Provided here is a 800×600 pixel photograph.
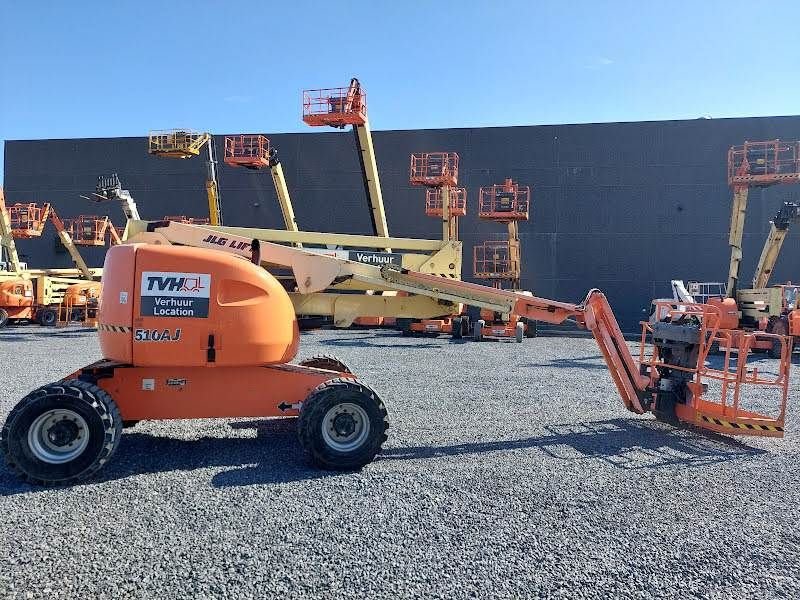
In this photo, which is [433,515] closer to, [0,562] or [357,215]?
[0,562]

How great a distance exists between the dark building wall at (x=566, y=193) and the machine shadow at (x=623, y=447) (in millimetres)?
22185

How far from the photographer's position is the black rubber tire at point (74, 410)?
5.32 m

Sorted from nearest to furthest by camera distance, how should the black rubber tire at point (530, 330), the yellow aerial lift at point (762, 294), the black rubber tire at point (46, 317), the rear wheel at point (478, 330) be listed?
the yellow aerial lift at point (762, 294), the rear wheel at point (478, 330), the black rubber tire at point (530, 330), the black rubber tire at point (46, 317)

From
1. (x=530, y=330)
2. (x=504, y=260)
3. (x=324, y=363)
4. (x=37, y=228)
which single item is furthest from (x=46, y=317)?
(x=324, y=363)

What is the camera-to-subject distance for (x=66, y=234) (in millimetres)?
26578

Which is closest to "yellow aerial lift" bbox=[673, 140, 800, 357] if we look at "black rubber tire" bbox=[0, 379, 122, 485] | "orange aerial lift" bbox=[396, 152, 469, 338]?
"orange aerial lift" bbox=[396, 152, 469, 338]

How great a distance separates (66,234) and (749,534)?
28385 mm

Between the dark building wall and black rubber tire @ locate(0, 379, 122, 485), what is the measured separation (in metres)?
25.6

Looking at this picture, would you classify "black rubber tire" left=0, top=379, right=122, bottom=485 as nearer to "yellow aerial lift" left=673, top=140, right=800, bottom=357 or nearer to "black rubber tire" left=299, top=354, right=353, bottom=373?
"black rubber tire" left=299, top=354, right=353, bottom=373

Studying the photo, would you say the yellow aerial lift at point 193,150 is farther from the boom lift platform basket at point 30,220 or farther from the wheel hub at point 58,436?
the wheel hub at point 58,436

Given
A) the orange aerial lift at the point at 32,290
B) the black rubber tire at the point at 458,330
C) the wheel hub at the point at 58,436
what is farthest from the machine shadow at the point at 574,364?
the orange aerial lift at the point at 32,290

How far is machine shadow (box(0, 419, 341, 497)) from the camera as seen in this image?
219 inches

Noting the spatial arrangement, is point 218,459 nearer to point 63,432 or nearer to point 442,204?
point 63,432

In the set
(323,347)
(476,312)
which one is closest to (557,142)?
(476,312)
